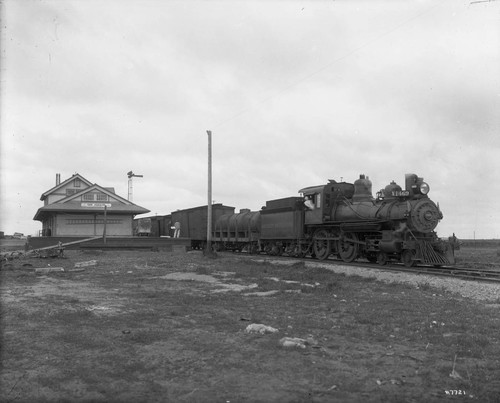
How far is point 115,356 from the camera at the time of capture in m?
5.13

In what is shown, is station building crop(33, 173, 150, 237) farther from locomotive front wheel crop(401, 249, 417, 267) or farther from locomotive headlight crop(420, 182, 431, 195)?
locomotive headlight crop(420, 182, 431, 195)

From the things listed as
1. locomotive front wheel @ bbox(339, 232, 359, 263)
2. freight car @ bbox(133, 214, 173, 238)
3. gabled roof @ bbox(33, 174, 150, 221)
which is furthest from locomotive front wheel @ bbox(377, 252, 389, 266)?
freight car @ bbox(133, 214, 173, 238)

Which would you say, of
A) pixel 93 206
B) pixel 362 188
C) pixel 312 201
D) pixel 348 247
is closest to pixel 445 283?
pixel 348 247

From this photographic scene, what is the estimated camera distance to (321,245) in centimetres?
2169

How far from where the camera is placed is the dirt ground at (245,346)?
4.21m

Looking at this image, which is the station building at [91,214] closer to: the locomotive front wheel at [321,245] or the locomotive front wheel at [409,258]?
the locomotive front wheel at [321,245]

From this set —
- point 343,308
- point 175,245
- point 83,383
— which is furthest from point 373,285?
point 175,245

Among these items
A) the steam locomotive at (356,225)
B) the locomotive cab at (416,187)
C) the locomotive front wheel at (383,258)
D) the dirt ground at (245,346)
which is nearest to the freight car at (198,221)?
the steam locomotive at (356,225)

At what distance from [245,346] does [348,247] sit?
595 inches

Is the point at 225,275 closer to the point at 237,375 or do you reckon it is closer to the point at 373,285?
the point at 373,285

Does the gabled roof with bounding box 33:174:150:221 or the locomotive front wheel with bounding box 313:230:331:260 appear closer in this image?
the locomotive front wheel with bounding box 313:230:331:260

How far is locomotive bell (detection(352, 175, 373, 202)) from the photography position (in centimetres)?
2081

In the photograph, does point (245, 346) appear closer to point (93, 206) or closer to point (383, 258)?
point (383, 258)

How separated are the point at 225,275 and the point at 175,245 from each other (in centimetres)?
1768
